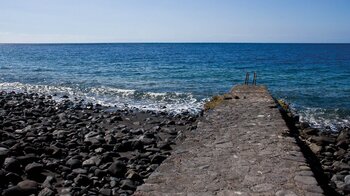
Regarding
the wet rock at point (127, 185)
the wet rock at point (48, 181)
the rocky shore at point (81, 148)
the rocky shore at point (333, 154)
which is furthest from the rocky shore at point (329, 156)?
the wet rock at point (48, 181)

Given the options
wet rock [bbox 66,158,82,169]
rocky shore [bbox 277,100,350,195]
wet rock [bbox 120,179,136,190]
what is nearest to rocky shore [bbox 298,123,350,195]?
rocky shore [bbox 277,100,350,195]

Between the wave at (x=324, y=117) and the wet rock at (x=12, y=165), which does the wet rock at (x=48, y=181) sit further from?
the wave at (x=324, y=117)

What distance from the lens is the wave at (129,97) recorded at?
21.3 m

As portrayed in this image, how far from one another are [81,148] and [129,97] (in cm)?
1395

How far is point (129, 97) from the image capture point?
999 inches

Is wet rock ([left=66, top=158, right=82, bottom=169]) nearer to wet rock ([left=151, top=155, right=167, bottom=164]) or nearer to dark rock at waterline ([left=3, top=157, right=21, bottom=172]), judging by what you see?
dark rock at waterline ([left=3, top=157, right=21, bottom=172])

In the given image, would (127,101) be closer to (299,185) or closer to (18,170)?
(18,170)

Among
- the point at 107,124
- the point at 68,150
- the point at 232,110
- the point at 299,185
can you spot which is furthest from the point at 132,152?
the point at 299,185

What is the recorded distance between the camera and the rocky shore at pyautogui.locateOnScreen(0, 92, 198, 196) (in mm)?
8406

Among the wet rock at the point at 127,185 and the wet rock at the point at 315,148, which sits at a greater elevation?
the wet rock at the point at 127,185

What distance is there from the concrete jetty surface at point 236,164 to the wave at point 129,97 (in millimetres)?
9980

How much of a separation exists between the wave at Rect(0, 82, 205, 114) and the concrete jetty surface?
9.98 metres

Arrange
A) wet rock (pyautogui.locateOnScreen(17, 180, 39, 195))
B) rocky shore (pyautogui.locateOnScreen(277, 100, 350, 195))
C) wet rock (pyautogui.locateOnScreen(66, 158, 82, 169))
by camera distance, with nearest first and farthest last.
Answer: wet rock (pyautogui.locateOnScreen(17, 180, 39, 195)) < rocky shore (pyautogui.locateOnScreen(277, 100, 350, 195)) < wet rock (pyautogui.locateOnScreen(66, 158, 82, 169))

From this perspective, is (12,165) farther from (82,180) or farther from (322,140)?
(322,140)
